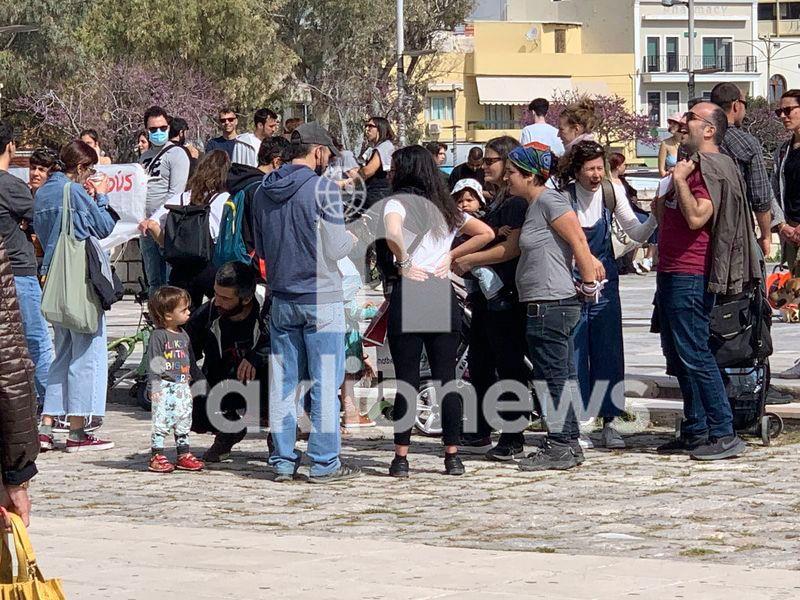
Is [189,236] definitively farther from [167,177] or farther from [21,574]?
[21,574]

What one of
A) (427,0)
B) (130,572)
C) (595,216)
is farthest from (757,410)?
(427,0)

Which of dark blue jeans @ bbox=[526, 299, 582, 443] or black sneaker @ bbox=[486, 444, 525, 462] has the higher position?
dark blue jeans @ bbox=[526, 299, 582, 443]

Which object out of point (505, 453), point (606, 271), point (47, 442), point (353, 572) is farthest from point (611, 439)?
point (353, 572)

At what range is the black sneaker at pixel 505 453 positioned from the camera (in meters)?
10.5

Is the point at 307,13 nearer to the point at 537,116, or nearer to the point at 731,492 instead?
the point at 537,116

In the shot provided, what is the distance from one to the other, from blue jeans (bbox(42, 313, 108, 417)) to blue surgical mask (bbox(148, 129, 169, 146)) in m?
2.43

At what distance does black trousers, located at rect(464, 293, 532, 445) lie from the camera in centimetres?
1051

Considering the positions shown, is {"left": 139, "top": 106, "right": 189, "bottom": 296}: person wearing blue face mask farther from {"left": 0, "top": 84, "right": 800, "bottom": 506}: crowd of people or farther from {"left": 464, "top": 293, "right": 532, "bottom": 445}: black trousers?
{"left": 464, "top": 293, "right": 532, "bottom": 445}: black trousers

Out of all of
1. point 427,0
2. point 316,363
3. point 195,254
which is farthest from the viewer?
point 427,0

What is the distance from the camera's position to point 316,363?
9.80 metres

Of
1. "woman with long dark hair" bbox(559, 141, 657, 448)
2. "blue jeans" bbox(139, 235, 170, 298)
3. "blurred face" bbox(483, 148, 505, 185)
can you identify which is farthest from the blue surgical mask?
"woman with long dark hair" bbox(559, 141, 657, 448)

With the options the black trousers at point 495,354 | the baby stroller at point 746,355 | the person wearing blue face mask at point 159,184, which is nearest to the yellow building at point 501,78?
the person wearing blue face mask at point 159,184

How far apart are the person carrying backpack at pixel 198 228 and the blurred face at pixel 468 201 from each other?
181cm

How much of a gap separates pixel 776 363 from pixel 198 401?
5.68m
